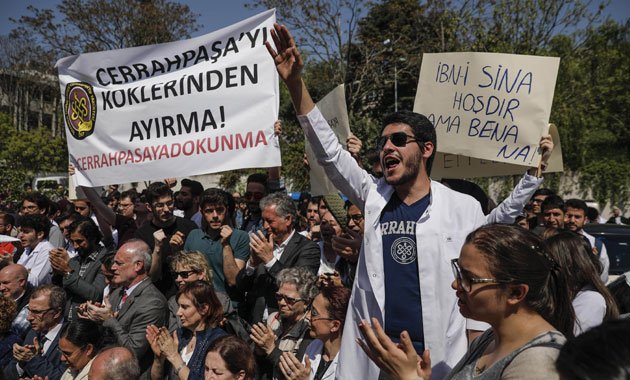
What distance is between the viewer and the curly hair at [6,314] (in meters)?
5.52

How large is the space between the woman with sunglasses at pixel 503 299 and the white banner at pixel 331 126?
2.95 m

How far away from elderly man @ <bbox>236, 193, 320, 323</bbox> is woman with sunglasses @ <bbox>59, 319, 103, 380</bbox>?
4.19ft

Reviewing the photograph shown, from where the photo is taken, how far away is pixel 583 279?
11.9 feet

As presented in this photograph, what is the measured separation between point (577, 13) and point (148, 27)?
17.6 metres

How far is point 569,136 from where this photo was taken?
30062 millimetres

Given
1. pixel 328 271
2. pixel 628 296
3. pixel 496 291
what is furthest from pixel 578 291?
pixel 328 271

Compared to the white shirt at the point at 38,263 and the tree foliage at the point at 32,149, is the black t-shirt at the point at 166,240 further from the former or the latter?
the tree foliage at the point at 32,149

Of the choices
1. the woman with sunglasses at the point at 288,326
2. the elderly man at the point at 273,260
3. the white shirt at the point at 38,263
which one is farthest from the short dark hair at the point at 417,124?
the white shirt at the point at 38,263

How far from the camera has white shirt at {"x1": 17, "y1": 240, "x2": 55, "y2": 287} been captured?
7086mm

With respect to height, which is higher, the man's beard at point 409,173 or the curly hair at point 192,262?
the man's beard at point 409,173

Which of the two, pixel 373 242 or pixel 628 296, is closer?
pixel 373 242

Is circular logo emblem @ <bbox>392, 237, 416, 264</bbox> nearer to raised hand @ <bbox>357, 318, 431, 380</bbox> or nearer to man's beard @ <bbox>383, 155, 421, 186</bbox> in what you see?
man's beard @ <bbox>383, 155, 421, 186</bbox>

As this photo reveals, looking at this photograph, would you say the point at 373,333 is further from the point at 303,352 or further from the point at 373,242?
the point at 303,352

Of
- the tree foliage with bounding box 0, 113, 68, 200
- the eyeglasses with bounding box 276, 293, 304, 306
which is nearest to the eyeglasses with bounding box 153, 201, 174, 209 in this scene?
the eyeglasses with bounding box 276, 293, 304, 306
